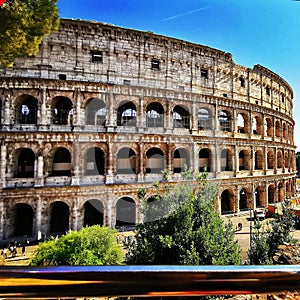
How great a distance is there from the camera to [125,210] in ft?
27.7

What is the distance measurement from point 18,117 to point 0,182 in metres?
2.34

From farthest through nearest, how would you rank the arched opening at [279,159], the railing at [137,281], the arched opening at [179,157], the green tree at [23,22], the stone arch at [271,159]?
the arched opening at [279,159] → the stone arch at [271,159] → the arched opening at [179,157] → the green tree at [23,22] → the railing at [137,281]

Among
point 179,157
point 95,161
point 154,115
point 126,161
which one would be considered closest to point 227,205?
point 179,157

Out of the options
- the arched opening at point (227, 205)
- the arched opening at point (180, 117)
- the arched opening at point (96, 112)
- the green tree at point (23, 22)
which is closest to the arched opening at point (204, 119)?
the arched opening at point (180, 117)

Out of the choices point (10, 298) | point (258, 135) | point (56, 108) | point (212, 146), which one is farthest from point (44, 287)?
point (258, 135)

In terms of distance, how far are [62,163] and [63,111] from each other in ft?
6.87

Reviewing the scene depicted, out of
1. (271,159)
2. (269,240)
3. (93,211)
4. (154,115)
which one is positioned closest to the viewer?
(269,240)

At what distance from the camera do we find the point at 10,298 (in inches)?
29.4

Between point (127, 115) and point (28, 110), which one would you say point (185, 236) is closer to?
point (127, 115)

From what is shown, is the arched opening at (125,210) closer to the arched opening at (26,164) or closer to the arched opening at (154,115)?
the arched opening at (154,115)

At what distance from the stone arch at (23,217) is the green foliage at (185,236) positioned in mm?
4390

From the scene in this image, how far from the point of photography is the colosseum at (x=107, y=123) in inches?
280

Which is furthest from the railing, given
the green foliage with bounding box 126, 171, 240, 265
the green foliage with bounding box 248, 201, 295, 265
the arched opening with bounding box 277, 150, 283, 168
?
the arched opening with bounding box 277, 150, 283, 168

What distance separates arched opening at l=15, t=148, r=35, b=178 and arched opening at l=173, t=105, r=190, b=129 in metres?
5.39
